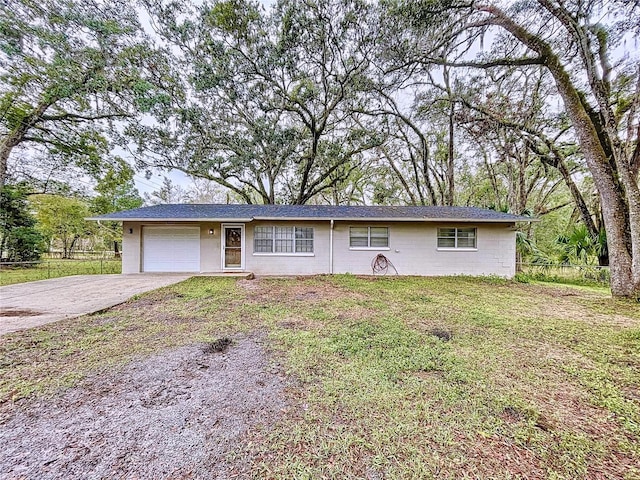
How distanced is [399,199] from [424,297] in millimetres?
17566

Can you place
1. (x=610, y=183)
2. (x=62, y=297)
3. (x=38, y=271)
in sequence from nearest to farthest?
(x=62, y=297) < (x=610, y=183) < (x=38, y=271)

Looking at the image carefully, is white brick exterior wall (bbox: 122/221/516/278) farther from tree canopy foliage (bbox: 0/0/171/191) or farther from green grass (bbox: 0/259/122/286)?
tree canopy foliage (bbox: 0/0/171/191)

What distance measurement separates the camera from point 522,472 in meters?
1.70

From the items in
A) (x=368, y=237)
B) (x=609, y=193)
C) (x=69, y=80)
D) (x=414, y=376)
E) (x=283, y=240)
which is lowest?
(x=414, y=376)

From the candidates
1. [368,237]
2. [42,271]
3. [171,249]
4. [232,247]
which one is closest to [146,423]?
[232,247]

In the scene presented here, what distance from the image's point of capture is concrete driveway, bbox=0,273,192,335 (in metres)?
4.59

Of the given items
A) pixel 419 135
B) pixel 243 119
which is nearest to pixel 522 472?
pixel 243 119

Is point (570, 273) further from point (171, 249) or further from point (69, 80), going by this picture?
point (69, 80)

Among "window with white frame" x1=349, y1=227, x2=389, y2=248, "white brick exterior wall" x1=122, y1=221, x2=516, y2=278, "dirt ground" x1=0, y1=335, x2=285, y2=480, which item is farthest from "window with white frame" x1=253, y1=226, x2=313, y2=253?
"dirt ground" x1=0, y1=335, x2=285, y2=480

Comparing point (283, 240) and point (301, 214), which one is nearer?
point (301, 214)

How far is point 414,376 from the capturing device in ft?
9.45

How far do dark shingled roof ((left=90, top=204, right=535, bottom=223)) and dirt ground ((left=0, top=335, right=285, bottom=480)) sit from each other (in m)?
7.41

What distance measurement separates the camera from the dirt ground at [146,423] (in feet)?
5.56

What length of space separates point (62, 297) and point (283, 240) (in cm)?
651
